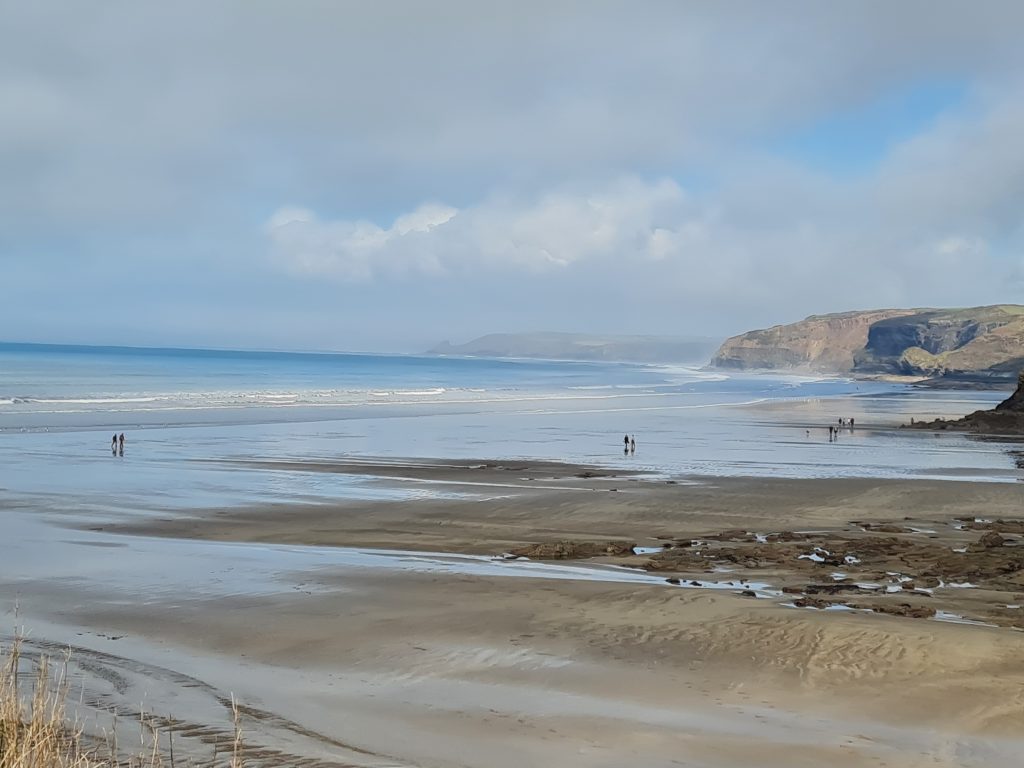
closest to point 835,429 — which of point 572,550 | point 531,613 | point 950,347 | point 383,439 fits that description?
point 383,439

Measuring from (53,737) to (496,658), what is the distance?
5.69m

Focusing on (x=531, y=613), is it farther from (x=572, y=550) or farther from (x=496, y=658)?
(x=572, y=550)

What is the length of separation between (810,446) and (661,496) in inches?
733

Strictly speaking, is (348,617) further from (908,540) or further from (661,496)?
(661,496)

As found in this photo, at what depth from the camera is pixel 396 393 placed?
85.8m

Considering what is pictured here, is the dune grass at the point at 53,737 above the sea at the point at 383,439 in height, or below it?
above

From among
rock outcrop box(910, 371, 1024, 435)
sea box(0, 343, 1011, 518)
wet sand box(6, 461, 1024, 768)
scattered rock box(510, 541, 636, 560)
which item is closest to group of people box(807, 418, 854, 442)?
sea box(0, 343, 1011, 518)

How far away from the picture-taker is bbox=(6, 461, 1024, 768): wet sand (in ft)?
24.5

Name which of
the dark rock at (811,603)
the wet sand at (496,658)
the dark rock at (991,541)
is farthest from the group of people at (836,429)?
the dark rock at (811,603)

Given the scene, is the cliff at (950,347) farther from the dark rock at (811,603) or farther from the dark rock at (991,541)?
the dark rock at (811,603)

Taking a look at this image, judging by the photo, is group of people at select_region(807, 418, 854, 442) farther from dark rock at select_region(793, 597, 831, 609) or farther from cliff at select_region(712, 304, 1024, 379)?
cliff at select_region(712, 304, 1024, 379)

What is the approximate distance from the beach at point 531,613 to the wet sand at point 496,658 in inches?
1.5

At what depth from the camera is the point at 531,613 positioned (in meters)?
11.7

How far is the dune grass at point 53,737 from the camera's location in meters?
4.55
